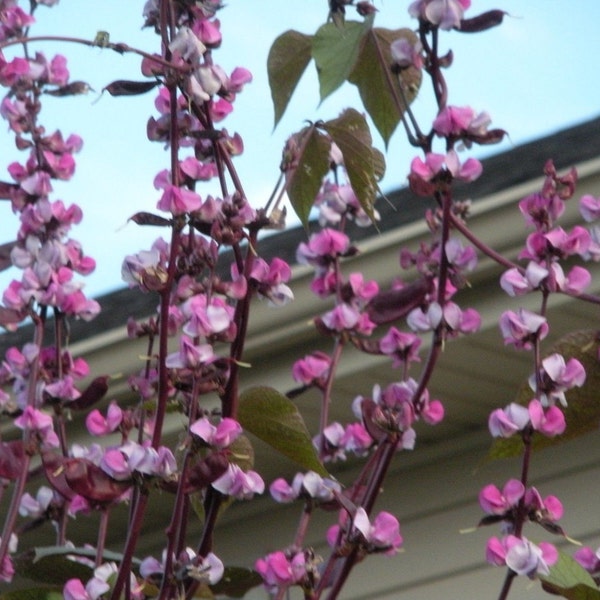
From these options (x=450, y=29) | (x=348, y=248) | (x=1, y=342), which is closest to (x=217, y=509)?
(x=450, y=29)

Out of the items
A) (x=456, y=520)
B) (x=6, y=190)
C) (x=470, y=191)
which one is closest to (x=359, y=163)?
(x=6, y=190)

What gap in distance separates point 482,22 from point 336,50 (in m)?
0.15

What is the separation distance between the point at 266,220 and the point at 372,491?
301 millimetres

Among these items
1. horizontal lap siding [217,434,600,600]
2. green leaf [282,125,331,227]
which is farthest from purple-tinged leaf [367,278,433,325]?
horizontal lap siding [217,434,600,600]

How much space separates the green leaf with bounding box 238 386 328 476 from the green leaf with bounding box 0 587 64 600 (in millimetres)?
293

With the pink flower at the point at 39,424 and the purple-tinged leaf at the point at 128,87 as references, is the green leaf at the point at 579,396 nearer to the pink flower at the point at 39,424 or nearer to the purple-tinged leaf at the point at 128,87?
the purple-tinged leaf at the point at 128,87

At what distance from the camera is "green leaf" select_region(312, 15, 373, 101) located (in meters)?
1.15

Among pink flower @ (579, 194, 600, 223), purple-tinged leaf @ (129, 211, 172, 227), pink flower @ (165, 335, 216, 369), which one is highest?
purple-tinged leaf @ (129, 211, 172, 227)

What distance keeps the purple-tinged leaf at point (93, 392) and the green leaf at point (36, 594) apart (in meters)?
0.32

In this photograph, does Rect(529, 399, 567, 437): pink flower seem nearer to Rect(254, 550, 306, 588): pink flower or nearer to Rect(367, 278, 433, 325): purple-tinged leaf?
Rect(367, 278, 433, 325): purple-tinged leaf

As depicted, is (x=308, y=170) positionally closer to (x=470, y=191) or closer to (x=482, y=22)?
(x=482, y=22)

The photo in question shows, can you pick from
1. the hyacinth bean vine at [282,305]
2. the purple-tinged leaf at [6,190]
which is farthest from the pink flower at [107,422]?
the purple-tinged leaf at [6,190]

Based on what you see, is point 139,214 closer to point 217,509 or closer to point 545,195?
point 217,509

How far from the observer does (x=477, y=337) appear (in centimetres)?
277
